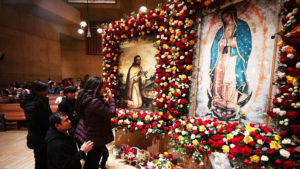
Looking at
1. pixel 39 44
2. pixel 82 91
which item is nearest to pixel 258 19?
pixel 82 91

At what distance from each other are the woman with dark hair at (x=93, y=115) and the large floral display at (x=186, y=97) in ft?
3.47

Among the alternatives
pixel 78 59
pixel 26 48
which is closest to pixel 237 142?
pixel 26 48

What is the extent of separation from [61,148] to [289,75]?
2.55 m

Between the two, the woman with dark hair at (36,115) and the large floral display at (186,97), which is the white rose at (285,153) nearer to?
the large floral display at (186,97)

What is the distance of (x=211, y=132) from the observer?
2.08 meters

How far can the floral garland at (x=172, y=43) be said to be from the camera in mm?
2461

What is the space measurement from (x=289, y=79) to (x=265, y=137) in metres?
0.70

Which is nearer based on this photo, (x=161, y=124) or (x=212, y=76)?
(x=212, y=76)

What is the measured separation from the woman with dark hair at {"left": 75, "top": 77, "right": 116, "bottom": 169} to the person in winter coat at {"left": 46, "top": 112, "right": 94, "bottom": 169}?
0.22 metres

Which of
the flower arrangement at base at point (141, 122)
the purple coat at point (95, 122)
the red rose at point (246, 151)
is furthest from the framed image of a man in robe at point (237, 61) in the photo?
the purple coat at point (95, 122)

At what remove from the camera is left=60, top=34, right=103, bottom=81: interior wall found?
12273mm

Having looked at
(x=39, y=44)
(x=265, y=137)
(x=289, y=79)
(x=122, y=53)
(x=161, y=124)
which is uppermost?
(x=39, y=44)

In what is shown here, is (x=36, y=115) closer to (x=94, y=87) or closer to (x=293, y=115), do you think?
(x=94, y=87)

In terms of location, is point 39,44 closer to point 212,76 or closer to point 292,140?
point 212,76
